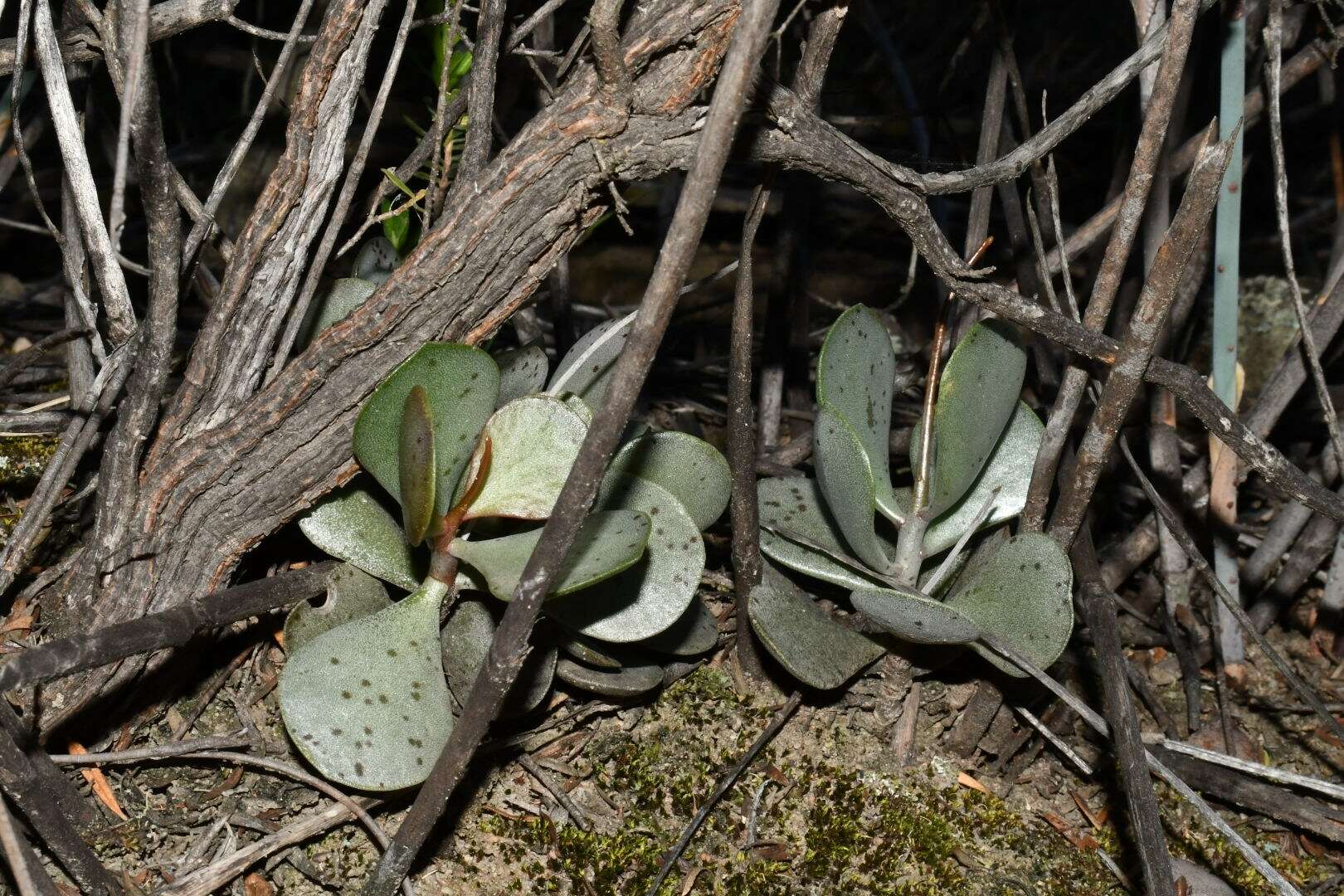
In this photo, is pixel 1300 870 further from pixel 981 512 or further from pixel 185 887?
pixel 185 887

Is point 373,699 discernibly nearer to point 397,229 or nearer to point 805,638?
point 805,638

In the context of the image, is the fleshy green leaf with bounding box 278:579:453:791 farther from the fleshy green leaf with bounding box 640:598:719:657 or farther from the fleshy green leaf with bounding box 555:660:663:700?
the fleshy green leaf with bounding box 640:598:719:657

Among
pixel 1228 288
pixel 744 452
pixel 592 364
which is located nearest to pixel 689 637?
pixel 744 452

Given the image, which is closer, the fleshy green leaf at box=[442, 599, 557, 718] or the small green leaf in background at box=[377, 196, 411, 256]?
the fleshy green leaf at box=[442, 599, 557, 718]

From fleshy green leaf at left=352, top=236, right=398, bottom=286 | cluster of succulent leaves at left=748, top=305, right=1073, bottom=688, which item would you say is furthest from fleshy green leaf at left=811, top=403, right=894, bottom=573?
fleshy green leaf at left=352, top=236, right=398, bottom=286

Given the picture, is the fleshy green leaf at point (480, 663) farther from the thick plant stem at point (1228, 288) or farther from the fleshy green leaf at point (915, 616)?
the thick plant stem at point (1228, 288)

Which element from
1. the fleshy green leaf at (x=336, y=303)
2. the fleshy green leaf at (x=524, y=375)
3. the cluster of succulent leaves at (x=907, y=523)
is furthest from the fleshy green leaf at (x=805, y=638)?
the fleshy green leaf at (x=336, y=303)

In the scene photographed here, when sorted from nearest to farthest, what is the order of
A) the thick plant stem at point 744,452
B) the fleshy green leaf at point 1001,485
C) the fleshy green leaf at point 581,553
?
the fleshy green leaf at point 581,553
the thick plant stem at point 744,452
the fleshy green leaf at point 1001,485
